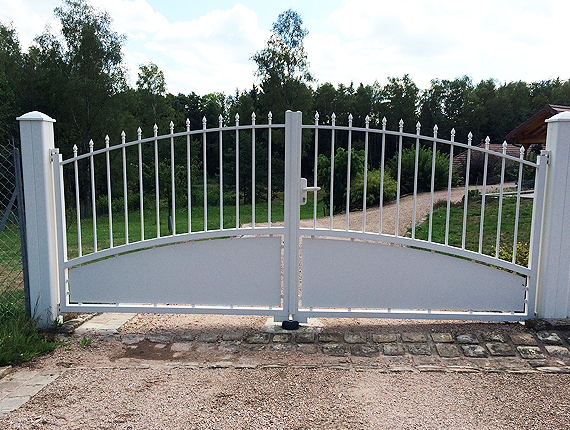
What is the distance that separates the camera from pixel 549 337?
13.6 ft

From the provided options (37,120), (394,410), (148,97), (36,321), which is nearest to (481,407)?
(394,410)

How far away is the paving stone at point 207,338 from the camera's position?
423cm

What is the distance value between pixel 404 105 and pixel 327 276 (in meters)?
25.8

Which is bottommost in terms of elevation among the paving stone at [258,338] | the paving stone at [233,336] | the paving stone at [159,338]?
the paving stone at [159,338]

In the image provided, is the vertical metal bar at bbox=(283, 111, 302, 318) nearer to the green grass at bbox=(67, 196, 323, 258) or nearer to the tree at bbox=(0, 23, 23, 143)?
the green grass at bbox=(67, 196, 323, 258)

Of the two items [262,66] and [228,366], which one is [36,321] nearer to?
[228,366]

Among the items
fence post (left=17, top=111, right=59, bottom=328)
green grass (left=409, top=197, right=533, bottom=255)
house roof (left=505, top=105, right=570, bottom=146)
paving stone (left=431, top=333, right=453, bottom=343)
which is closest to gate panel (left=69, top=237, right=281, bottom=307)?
fence post (left=17, top=111, right=59, bottom=328)

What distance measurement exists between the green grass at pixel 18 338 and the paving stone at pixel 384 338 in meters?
2.88

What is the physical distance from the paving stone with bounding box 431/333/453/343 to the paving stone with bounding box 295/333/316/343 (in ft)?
3.61

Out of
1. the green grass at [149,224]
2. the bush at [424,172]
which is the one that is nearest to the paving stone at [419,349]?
the green grass at [149,224]

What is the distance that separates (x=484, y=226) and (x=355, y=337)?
7063 millimetres

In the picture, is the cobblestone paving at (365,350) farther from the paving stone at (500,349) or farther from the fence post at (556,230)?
the fence post at (556,230)

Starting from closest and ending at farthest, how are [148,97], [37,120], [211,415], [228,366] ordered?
[211,415] → [228,366] → [37,120] → [148,97]

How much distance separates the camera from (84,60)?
19625 mm
